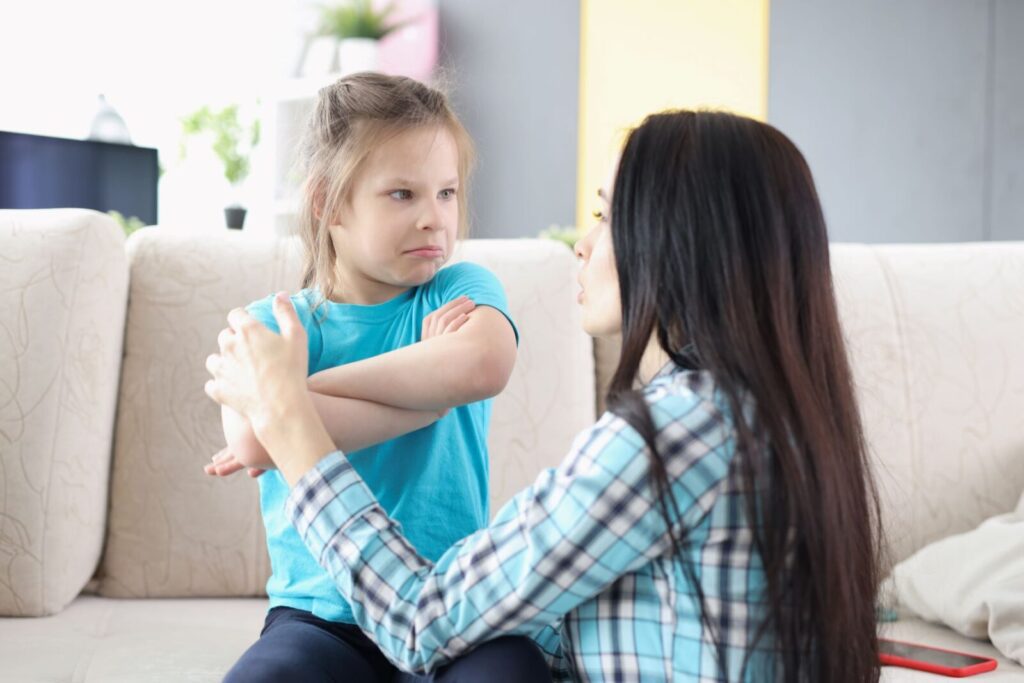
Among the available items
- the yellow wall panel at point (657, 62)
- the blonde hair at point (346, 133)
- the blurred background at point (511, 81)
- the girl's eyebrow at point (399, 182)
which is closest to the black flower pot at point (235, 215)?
the blurred background at point (511, 81)

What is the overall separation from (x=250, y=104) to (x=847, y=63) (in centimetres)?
267

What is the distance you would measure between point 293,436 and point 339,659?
25cm

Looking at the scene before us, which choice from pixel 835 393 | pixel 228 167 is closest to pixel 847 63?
pixel 228 167

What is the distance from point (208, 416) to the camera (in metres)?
1.67

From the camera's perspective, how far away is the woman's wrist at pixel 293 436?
3.03ft

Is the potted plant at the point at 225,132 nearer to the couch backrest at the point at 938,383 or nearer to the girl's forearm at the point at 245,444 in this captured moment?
the couch backrest at the point at 938,383

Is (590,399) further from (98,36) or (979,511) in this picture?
(98,36)

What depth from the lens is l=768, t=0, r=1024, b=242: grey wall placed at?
370cm

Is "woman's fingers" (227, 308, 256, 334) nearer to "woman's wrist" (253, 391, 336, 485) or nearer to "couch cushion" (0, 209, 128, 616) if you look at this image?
"woman's wrist" (253, 391, 336, 485)

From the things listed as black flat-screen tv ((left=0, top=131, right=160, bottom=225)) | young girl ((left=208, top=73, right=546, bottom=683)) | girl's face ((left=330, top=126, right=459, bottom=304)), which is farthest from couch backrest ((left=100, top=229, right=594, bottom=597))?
black flat-screen tv ((left=0, top=131, right=160, bottom=225))

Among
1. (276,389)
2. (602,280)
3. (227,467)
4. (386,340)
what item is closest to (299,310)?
(386,340)

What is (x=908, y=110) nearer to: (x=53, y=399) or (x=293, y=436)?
(x=53, y=399)

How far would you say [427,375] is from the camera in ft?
3.55

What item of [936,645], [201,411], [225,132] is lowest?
[936,645]
